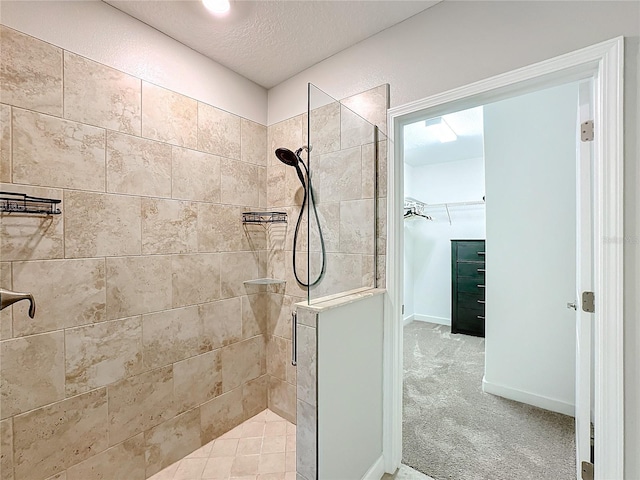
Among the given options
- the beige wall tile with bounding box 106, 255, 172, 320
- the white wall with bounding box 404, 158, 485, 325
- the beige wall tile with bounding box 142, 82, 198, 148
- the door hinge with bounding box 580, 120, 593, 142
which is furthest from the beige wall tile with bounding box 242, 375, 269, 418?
the white wall with bounding box 404, 158, 485, 325

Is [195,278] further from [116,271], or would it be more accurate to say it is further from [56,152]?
[56,152]

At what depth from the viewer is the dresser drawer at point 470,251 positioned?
164 inches

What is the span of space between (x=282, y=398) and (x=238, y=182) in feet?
5.77

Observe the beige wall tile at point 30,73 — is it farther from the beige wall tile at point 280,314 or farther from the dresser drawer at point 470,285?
the dresser drawer at point 470,285

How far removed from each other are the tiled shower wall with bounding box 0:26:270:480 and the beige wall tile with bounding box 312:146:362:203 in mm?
886

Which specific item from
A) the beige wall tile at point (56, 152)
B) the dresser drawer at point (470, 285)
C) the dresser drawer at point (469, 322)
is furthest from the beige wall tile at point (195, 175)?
the dresser drawer at point (469, 322)

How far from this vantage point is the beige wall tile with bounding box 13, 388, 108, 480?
1.32m

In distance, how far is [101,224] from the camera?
1.56 m

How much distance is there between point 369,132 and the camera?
179 centimetres

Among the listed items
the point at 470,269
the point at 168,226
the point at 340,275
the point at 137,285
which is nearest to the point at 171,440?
the point at 137,285

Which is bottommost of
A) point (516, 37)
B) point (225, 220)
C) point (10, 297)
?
point (10, 297)

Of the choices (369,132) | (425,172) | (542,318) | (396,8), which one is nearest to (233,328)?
(369,132)

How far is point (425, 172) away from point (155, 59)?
4.38 metres

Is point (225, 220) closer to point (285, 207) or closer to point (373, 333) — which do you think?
point (285, 207)
